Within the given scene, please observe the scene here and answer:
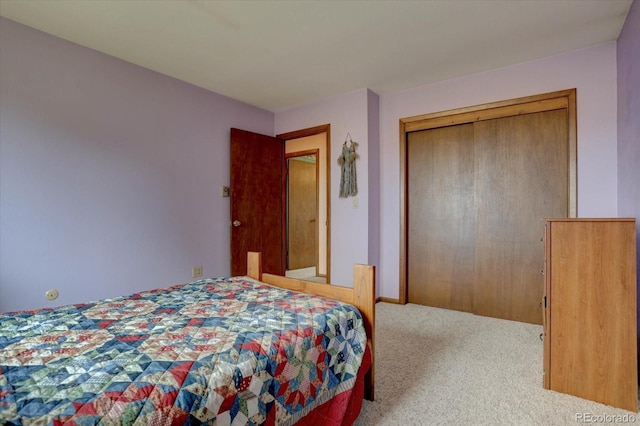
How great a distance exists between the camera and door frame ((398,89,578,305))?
2.64m

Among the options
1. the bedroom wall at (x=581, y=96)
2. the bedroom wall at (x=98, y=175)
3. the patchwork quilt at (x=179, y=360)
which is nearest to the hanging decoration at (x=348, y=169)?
the bedroom wall at (x=581, y=96)

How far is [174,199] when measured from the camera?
125 inches

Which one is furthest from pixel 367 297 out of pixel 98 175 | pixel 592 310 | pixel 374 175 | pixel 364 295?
pixel 98 175

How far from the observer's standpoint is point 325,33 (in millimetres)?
2373

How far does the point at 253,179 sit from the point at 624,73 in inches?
133

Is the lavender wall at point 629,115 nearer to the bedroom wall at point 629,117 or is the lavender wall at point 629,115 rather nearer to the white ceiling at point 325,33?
the bedroom wall at point 629,117

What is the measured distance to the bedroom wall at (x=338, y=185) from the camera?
3457mm

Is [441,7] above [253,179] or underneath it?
above

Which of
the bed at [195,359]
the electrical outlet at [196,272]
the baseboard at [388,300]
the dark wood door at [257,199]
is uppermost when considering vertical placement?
the dark wood door at [257,199]

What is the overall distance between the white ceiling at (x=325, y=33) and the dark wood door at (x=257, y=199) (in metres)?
0.90

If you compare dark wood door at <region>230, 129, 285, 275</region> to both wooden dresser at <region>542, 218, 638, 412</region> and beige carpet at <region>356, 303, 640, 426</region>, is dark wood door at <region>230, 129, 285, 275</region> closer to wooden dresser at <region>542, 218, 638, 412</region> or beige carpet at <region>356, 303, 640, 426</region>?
beige carpet at <region>356, 303, 640, 426</region>

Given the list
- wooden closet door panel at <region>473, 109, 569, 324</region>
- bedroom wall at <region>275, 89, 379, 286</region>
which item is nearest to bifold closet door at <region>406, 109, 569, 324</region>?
wooden closet door panel at <region>473, 109, 569, 324</region>

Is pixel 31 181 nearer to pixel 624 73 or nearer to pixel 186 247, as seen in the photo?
pixel 186 247

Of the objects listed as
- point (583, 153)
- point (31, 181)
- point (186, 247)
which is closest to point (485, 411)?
point (583, 153)
